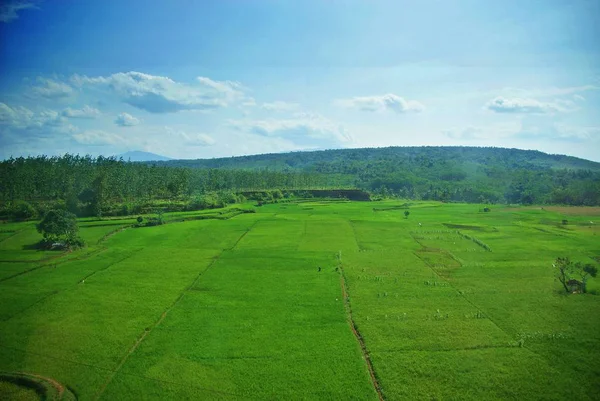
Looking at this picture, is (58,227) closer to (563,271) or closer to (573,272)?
(563,271)

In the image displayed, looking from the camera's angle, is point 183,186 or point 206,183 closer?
point 183,186

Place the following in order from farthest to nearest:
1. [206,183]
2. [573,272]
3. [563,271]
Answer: [206,183], [573,272], [563,271]

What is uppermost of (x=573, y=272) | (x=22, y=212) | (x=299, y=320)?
(x=22, y=212)

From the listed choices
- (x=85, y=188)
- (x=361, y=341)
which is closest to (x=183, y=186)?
(x=85, y=188)

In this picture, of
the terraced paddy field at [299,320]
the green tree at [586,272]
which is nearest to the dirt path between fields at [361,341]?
the terraced paddy field at [299,320]

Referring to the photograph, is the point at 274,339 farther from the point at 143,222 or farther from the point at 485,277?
the point at 143,222

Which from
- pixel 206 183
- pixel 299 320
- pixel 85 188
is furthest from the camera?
pixel 206 183

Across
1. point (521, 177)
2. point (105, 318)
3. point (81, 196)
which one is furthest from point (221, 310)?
point (521, 177)

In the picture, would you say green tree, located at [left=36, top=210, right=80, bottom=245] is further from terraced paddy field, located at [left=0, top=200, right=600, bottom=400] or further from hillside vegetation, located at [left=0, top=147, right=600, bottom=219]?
hillside vegetation, located at [left=0, top=147, right=600, bottom=219]

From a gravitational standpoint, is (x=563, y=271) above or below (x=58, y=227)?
below
